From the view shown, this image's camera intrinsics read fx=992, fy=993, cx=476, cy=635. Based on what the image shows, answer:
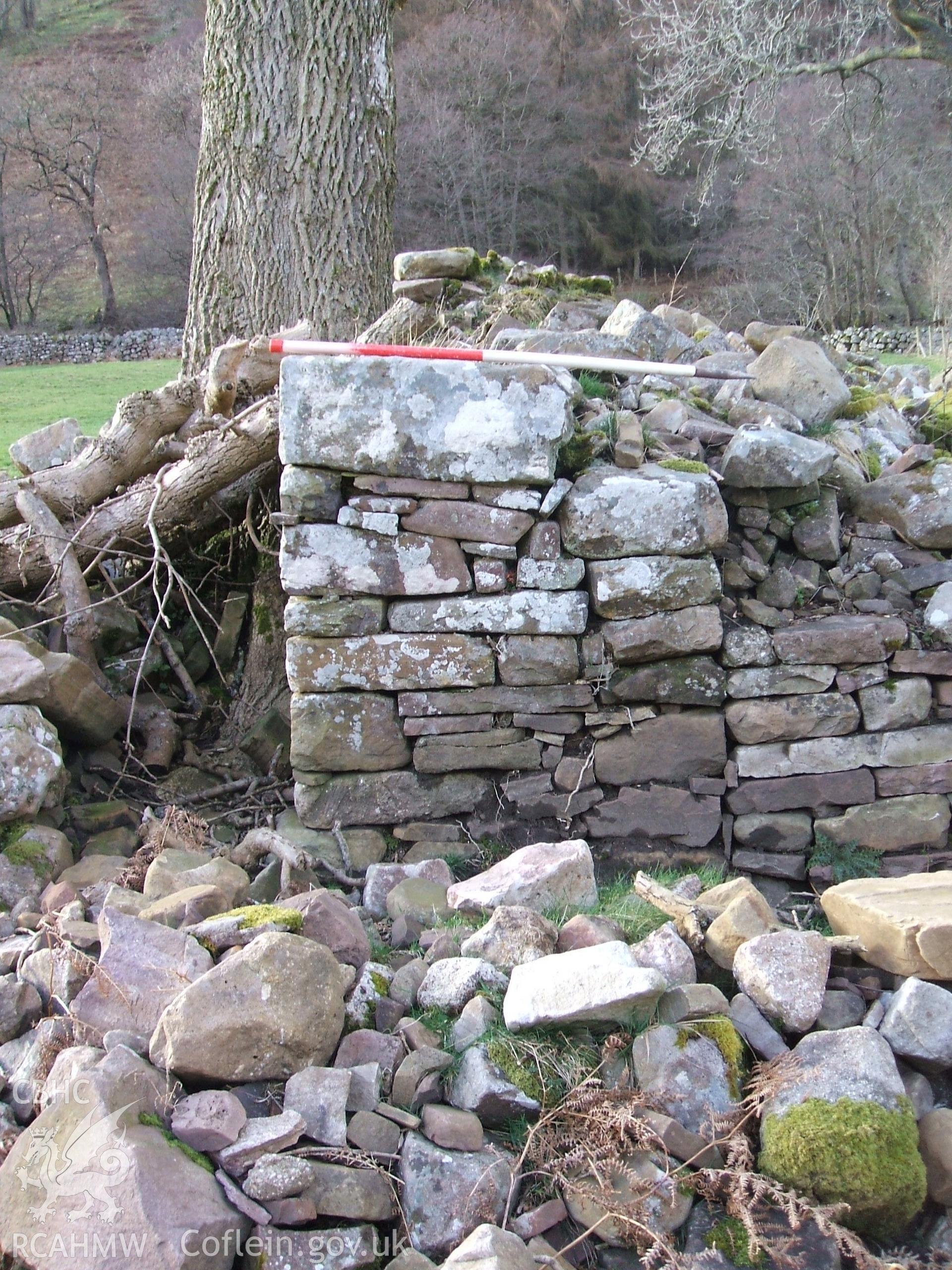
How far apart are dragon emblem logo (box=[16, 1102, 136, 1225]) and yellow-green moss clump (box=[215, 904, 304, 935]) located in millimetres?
714

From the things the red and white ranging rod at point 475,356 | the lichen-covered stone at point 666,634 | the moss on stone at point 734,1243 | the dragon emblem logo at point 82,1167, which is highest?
the red and white ranging rod at point 475,356

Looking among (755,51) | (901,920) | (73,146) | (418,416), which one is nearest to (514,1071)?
(901,920)

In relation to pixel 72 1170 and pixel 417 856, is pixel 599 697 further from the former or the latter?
pixel 72 1170

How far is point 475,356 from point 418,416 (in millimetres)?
342

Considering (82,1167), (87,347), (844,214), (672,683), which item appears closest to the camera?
(82,1167)

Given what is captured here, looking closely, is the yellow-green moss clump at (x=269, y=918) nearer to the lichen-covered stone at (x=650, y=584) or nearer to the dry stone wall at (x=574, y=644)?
the dry stone wall at (x=574, y=644)

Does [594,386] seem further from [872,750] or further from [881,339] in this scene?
[881,339]

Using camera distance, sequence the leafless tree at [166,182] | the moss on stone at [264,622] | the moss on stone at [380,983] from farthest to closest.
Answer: the leafless tree at [166,182]
the moss on stone at [264,622]
the moss on stone at [380,983]

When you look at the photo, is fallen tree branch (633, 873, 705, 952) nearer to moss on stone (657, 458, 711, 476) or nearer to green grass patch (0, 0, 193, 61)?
moss on stone (657, 458, 711, 476)

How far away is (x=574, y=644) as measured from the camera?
163 inches

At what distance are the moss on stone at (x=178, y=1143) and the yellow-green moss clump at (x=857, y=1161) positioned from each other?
Answer: 1232mm

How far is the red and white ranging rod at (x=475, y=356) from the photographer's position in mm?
3998

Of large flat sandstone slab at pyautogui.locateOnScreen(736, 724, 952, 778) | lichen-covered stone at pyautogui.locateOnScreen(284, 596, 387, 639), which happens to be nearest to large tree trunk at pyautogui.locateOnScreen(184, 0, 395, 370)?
lichen-covered stone at pyautogui.locateOnScreen(284, 596, 387, 639)

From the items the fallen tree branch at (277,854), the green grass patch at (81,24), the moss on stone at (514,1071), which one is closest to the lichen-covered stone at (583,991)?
the moss on stone at (514,1071)
